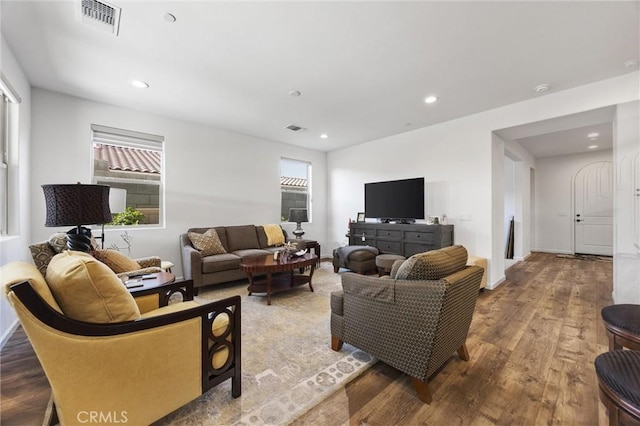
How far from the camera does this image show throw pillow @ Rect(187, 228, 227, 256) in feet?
13.0

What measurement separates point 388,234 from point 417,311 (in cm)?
324

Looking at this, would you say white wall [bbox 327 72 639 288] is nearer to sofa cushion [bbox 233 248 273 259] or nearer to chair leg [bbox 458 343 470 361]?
chair leg [bbox 458 343 470 361]

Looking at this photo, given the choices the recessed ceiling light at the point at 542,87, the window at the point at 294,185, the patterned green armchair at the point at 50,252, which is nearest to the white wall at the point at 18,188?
the patterned green armchair at the point at 50,252

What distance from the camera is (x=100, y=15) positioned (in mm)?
1940

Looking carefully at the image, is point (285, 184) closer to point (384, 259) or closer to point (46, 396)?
point (384, 259)

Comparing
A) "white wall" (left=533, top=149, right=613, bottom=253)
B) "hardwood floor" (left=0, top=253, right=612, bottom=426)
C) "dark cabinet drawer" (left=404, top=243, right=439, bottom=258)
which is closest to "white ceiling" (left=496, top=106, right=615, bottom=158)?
"white wall" (left=533, top=149, right=613, bottom=253)

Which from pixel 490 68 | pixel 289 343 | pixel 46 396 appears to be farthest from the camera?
pixel 490 68

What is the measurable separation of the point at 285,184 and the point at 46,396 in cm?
470

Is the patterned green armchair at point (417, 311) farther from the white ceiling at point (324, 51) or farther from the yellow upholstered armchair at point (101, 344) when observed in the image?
the white ceiling at point (324, 51)

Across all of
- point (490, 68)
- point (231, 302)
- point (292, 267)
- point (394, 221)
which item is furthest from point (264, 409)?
point (394, 221)

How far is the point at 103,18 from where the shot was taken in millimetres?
1968

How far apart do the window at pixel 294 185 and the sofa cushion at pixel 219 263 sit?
194cm

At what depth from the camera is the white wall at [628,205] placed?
9.32ft

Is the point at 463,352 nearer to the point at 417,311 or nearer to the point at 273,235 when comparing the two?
the point at 417,311
